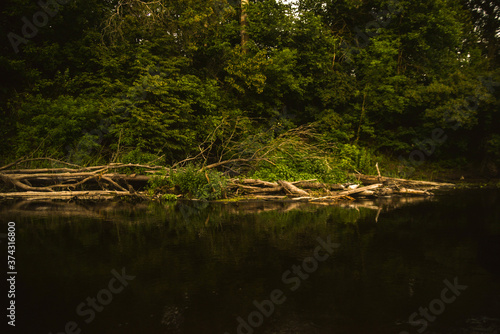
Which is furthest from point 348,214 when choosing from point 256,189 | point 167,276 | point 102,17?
point 102,17

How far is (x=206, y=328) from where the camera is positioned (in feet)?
11.7

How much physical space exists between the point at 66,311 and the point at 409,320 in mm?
3699

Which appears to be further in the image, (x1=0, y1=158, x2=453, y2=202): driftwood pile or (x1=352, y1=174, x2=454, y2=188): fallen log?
(x1=352, y1=174, x2=454, y2=188): fallen log

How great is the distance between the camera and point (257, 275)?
5.07 m

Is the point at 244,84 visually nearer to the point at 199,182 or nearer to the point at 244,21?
the point at 244,21

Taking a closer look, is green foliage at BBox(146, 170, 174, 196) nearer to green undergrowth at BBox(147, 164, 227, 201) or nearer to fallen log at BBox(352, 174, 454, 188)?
green undergrowth at BBox(147, 164, 227, 201)

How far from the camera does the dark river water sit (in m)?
3.75

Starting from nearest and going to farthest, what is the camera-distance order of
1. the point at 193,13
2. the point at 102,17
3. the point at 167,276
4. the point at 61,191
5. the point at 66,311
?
the point at 66,311 → the point at 167,276 → the point at 61,191 → the point at 193,13 → the point at 102,17

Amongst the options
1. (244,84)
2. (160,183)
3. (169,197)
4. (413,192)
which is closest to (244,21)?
(244,84)

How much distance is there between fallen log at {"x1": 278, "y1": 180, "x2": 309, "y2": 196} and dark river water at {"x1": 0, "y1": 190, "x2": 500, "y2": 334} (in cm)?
441

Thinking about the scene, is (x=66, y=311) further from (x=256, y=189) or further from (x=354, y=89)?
(x=354, y=89)

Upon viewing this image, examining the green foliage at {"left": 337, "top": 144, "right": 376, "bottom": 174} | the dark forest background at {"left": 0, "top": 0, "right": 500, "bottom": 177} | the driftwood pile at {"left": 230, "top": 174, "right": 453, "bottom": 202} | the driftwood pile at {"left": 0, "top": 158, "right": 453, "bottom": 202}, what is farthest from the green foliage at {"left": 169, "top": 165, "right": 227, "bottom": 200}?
the green foliage at {"left": 337, "top": 144, "right": 376, "bottom": 174}

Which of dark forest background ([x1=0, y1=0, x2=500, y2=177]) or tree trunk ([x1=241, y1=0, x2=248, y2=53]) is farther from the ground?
tree trunk ([x1=241, y1=0, x2=248, y2=53])

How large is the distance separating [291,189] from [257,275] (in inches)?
358
